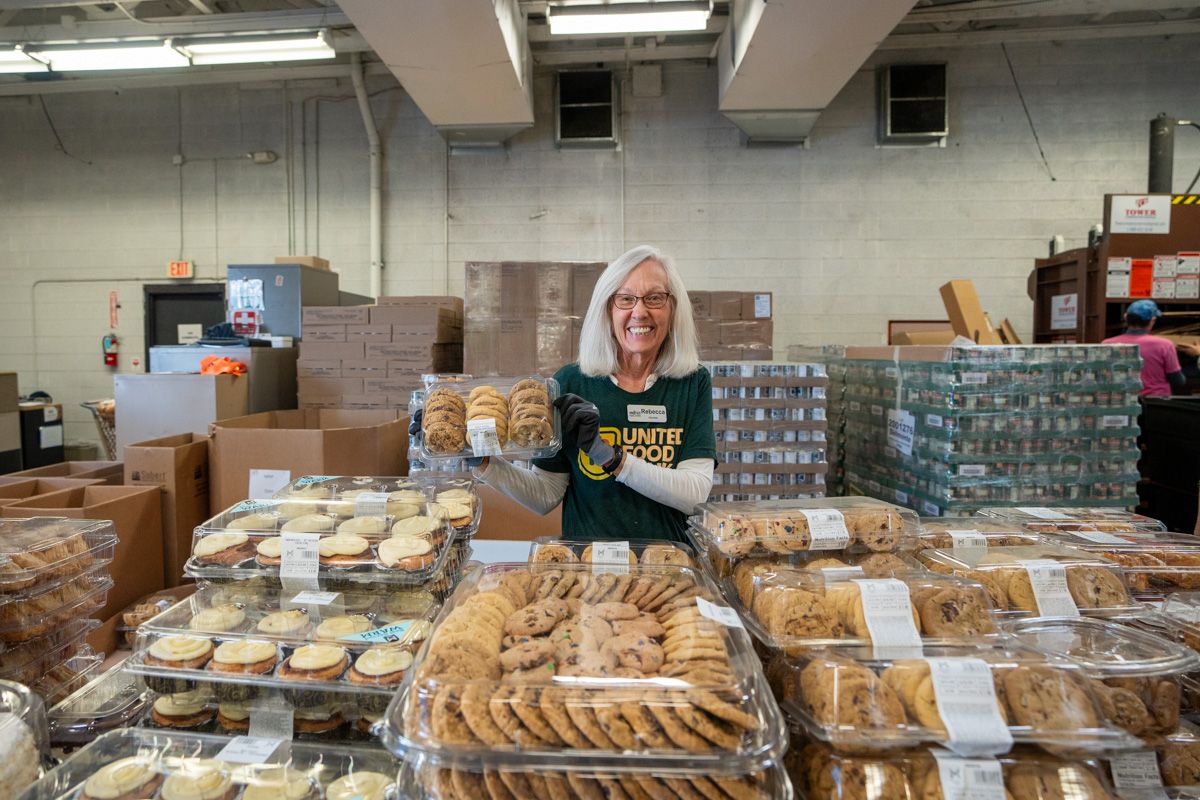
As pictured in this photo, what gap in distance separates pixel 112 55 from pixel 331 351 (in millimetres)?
3385

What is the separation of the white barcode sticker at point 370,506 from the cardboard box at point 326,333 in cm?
334

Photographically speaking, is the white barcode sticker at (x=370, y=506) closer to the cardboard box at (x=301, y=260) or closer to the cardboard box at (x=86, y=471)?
the cardboard box at (x=86, y=471)

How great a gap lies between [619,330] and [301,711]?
1264mm

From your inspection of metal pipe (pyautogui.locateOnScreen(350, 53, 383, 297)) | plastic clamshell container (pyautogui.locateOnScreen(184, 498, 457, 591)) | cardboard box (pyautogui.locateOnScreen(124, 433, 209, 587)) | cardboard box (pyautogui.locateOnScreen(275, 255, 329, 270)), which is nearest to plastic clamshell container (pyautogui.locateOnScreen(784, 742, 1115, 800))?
plastic clamshell container (pyautogui.locateOnScreen(184, 498, 457, 591))

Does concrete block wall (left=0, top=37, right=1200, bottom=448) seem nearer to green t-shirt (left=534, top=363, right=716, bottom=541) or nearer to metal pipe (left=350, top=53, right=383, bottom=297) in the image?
metal pipe (left=350, top=53, right=383, bottom=297)

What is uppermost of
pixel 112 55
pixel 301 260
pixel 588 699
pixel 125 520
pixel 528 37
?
pixel 528 37

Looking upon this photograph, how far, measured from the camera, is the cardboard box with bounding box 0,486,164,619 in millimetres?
1915

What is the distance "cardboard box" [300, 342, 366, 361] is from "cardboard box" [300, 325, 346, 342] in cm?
3

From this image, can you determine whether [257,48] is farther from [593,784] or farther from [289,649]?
[593,784]

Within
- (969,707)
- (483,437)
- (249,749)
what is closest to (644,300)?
(483,437)

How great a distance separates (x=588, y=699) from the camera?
2.52ft

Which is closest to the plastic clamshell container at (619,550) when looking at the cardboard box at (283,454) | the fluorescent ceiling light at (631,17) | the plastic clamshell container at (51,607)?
the plastic clamshell container at (51,607)

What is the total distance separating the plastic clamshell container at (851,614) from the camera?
3.15 ft

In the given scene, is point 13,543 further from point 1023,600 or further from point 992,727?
point 1023,600
